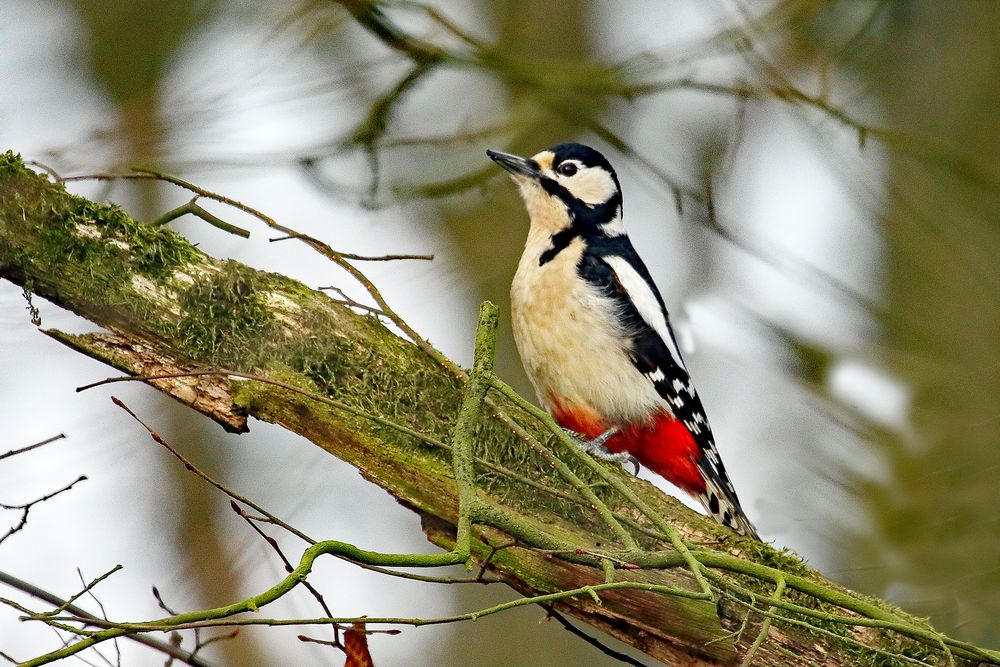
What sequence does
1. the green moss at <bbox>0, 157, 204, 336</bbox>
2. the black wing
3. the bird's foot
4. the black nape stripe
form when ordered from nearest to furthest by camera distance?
the green moss at <bbox>0, 157, 204, 336</bbox>, the bird's foot, the black wing, the black nape stripe

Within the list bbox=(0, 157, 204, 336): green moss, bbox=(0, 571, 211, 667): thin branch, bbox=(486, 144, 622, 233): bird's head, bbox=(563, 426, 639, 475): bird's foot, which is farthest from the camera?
bbox=(486, 144, 622, 233): bird's head

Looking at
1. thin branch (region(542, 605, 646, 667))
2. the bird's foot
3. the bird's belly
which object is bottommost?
thin branch (region(542, 605, 646, 667))

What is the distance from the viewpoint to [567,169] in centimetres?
458

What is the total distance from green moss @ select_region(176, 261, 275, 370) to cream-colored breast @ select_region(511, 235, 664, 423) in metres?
1.38

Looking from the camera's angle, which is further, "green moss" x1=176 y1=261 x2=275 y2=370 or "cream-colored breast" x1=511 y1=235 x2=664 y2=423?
"cream-colored breast" x1=511 y1=235 x2=664 y2=423

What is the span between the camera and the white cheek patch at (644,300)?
4148 millimetres

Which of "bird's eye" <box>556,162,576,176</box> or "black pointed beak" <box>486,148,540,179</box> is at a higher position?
"bird's eye" <box>556,162,576,176</box>

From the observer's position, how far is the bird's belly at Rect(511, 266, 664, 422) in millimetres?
4020

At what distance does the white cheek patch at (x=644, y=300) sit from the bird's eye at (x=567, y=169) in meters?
→ 0.52

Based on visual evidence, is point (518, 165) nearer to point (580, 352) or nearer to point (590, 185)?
point (590, 185)

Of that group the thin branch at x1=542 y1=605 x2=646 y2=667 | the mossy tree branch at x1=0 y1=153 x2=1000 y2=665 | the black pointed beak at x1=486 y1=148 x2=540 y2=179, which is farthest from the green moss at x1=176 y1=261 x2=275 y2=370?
the black pointed beak at x1=486 y1=148 x2=540 y2=179

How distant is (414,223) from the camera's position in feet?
19.1

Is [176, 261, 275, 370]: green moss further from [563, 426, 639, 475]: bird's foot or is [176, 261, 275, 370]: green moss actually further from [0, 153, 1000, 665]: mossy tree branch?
[563, 426, 639, 475]: bird's foot

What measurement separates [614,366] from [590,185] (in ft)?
3.30
